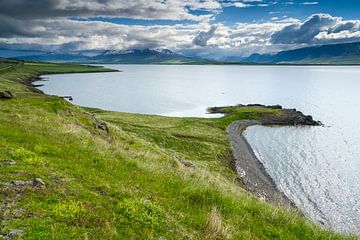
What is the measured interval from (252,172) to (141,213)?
5448 centimetres

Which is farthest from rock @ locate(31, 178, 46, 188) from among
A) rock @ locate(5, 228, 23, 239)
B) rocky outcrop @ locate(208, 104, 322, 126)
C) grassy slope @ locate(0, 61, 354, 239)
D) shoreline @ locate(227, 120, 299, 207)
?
rocky outcrop @ locate(208, 104, 322, 126)

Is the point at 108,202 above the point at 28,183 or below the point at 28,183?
below

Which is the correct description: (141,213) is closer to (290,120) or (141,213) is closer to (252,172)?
(252,172)

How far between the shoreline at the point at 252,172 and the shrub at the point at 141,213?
27.6 metres

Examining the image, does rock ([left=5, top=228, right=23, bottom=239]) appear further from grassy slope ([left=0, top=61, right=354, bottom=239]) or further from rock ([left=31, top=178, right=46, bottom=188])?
rock ([left=31, top=178, right=46, bottom=188])

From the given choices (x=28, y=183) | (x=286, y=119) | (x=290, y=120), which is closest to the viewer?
(x=28, y=183)

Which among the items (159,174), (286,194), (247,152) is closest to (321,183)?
(286,194)

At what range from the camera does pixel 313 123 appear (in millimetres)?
117562

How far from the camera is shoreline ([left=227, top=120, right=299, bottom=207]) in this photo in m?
50.1

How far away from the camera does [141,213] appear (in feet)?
40.7

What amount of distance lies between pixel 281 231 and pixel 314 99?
189 m

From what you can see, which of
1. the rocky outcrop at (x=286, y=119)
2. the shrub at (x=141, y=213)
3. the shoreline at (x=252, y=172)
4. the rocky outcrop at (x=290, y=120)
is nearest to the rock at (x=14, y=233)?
the shrub at (x=141, y=213)

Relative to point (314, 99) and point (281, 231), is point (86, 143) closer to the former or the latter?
point (281, 231)

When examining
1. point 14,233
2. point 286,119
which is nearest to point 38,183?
point 14,233
